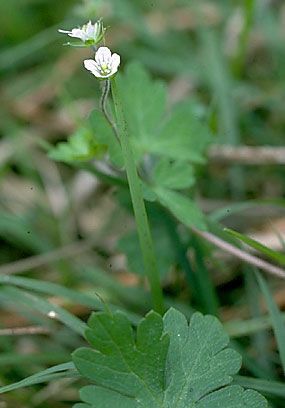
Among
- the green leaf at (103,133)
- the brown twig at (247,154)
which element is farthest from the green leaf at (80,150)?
the brown twig at (247,154)

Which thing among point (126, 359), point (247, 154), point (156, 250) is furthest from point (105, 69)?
point (247, 154)

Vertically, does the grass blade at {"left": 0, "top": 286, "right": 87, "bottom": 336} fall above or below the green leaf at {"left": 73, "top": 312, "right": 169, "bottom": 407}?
above

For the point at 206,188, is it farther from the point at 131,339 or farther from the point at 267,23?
the point at 131,339

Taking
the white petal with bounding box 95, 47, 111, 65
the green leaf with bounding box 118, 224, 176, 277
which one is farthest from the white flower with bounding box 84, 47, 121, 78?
the green leaf with bounding box 118, 224, 176, 277

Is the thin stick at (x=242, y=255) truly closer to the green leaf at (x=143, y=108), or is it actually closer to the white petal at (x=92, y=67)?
the green leaf at (x=143, y=108)

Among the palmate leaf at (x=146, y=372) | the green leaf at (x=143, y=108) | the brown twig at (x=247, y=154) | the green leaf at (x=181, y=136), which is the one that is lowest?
the palmate leaf at (x=146, y=372)

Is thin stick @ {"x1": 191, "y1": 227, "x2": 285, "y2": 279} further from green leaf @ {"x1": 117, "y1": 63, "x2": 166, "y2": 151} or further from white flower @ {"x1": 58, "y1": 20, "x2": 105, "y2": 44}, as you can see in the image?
white flower @ {"x1": 58, "y1": 20, "x2": 105, "y2": 44}

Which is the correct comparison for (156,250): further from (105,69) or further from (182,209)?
(105,69)
